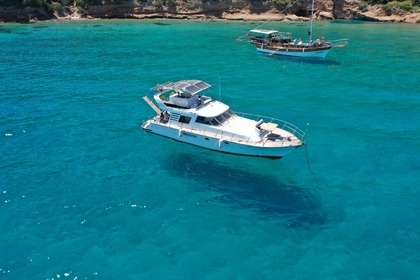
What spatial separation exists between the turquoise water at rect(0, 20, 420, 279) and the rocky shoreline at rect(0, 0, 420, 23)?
60371 millimetres

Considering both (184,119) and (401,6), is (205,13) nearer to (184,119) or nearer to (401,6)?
(401,6)

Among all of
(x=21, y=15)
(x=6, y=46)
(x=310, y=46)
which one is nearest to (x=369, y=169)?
(x=310, y=46)

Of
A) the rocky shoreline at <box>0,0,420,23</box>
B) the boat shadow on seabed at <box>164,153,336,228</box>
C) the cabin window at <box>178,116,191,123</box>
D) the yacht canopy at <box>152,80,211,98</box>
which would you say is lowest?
the boat shadow on seabed at <box>164,153,336,228</box>

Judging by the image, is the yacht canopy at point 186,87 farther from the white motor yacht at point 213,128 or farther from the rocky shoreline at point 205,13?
the rocky shoreline at point 205,13

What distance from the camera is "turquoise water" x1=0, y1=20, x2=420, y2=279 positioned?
69.8 feet

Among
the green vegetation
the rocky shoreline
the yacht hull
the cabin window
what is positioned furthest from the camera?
the rocky shoreline

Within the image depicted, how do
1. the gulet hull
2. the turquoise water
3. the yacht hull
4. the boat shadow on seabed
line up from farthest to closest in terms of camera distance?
the gulet hull
the yacht hull
the boat shadow on seabed
the turquoise water

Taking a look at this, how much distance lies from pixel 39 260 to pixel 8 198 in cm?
753

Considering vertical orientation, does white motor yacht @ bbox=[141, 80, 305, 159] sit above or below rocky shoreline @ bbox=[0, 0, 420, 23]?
below

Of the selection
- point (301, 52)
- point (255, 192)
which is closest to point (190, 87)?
point (255, 192)

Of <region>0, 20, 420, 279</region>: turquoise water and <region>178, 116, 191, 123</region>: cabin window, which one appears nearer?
<region>0, 20, 420, 279</region>: turquoise water

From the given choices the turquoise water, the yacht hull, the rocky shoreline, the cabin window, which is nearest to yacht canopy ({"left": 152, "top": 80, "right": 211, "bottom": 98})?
the cabin window

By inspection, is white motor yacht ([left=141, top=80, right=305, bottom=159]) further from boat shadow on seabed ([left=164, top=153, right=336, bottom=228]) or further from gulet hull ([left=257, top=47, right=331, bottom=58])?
gulet hull ([left=257, top=47, right=331, bottom=58])

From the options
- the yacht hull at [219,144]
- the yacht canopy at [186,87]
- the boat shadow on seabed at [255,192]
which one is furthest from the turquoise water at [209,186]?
the yacht canopy at [186,87]
